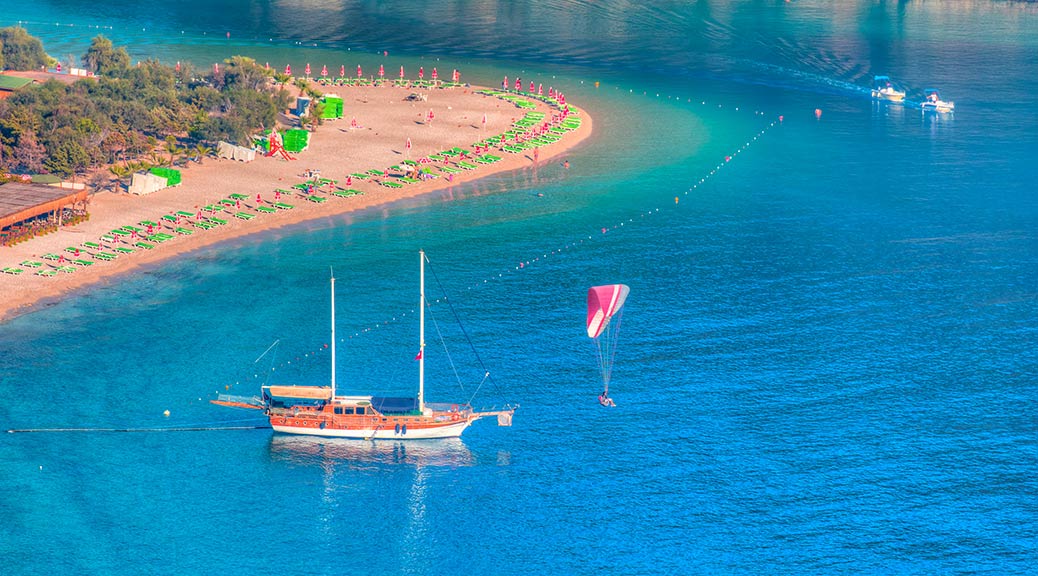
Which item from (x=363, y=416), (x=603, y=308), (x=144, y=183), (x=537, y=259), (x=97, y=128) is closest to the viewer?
(x=363, y=416)

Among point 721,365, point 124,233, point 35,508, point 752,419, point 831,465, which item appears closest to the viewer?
point 35,508

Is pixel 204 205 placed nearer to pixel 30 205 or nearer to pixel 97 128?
pixel 97 128

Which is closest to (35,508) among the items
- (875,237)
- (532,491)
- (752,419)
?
(532,491)

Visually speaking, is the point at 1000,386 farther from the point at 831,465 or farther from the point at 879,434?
the point at 831,465

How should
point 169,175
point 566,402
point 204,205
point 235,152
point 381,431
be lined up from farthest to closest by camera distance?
1. point 235,152
2. point 169,175
3. point 204,205
4. point 566,402
5. point 381,431

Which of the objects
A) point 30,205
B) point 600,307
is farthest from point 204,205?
point 600,307

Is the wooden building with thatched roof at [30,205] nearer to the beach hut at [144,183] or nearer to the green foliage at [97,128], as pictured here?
the beach hut at [144,183]

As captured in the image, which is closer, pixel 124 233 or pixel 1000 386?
pixel 1000 386
